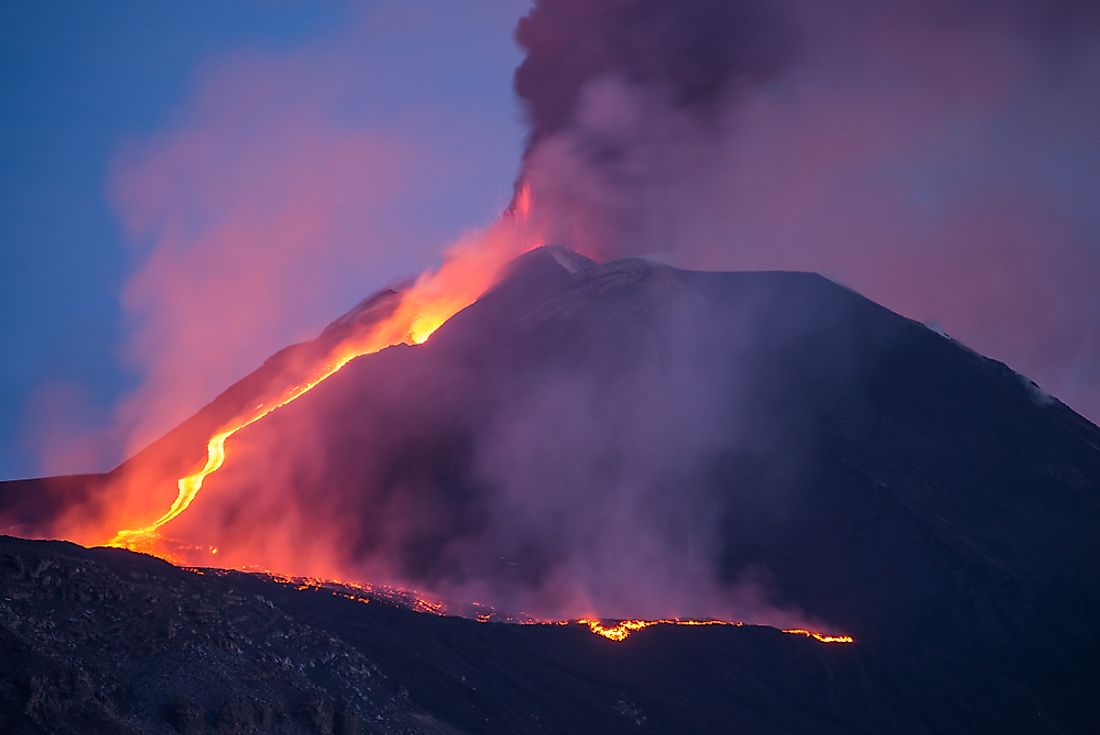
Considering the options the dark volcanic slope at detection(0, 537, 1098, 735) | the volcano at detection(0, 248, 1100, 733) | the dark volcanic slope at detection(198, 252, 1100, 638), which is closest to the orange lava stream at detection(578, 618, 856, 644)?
the dark volcanic slope at detection(0, 537, 1098, 735)

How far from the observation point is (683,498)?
194ft

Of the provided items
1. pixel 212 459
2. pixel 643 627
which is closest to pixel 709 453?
pixel 643 627

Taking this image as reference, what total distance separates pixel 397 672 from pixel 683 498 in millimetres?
27457

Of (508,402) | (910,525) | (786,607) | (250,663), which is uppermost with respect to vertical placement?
(508,402)

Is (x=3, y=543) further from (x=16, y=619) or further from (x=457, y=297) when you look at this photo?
(x=457, y=297)

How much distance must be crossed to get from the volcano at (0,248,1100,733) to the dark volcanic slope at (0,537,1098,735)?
0.61ft

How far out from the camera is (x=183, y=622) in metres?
28.3

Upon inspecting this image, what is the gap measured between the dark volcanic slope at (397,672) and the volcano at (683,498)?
7.3 inches

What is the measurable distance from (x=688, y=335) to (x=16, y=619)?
47.6m

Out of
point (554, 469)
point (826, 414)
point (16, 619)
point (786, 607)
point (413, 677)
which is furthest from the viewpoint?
point (826, 414)

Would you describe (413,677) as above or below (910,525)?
below

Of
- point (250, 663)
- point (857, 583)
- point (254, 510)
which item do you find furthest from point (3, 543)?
point (857, 583)

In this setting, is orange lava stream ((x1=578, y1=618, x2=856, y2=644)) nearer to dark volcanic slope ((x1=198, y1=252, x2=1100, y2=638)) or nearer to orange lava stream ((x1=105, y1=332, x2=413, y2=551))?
dark volcanic slope ((x1=198, y1=252, x2=1100, y2=638))

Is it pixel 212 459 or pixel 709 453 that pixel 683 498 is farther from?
pixel 212 459
